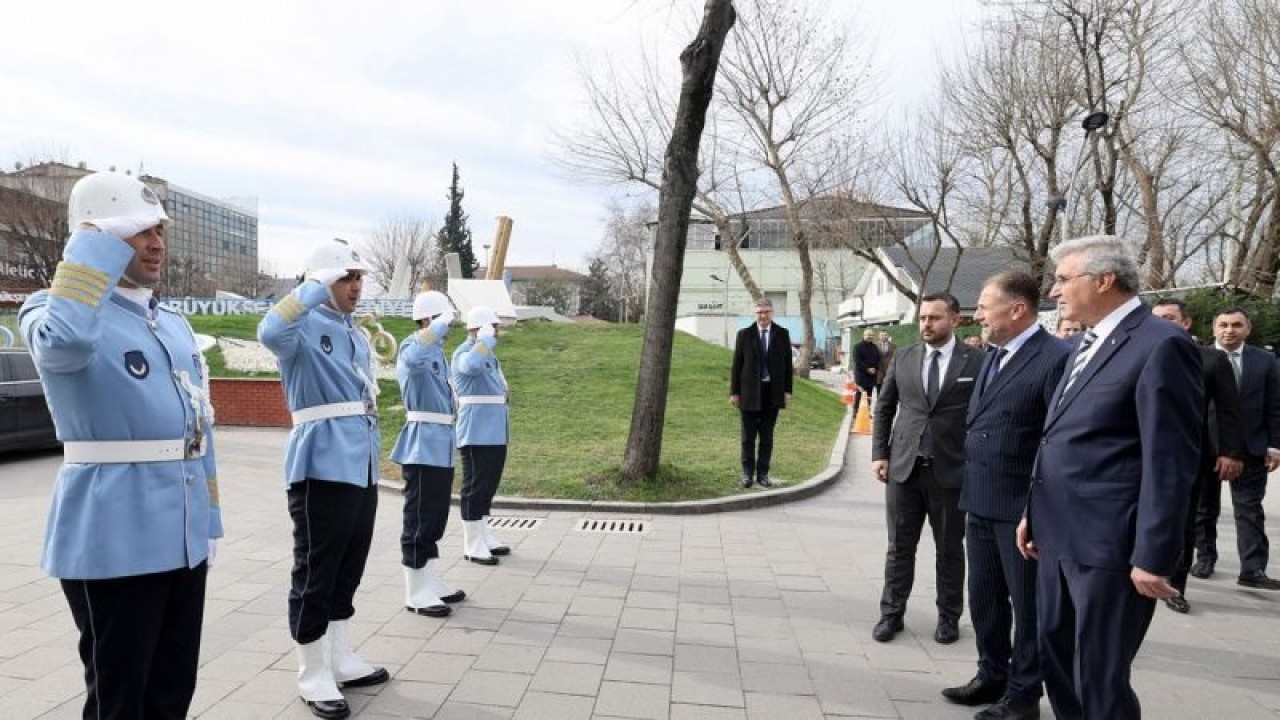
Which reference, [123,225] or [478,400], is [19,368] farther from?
[123,225]

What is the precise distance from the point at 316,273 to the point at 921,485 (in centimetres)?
368

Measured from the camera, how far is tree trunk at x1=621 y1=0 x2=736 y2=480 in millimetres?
8344

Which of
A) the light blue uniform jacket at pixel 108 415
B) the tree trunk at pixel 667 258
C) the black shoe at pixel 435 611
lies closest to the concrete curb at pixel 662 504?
the tree trunk at pixel 667 258

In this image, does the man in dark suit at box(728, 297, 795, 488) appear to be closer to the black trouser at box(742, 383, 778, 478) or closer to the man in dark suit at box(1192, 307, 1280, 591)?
the black trouser at box(742, 383, 778, 478)

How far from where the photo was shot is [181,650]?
8.50ft

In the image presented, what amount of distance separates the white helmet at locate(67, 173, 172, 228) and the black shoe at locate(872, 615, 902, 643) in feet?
14.0

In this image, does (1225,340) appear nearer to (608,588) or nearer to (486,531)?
(608,588)

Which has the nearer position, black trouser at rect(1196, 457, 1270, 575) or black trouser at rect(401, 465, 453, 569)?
black trouser at rect(401, 465, 453, 569)

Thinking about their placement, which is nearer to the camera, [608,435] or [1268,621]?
[1268,621]

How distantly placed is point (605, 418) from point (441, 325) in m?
9.01

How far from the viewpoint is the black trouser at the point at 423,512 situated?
489 centimetres

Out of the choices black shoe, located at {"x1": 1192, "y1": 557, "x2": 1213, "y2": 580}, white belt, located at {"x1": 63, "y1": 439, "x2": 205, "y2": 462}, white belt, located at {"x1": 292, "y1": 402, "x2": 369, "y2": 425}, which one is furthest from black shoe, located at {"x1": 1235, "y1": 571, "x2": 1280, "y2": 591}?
white belt, located at {"x1": 63, "y1": 439, "x2": 205, "y2": 462}

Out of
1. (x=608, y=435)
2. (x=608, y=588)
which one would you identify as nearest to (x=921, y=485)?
(x=608, y=588)

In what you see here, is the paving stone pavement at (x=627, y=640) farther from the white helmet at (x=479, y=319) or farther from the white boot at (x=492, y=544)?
the white helmet at (x=479, y=319)
